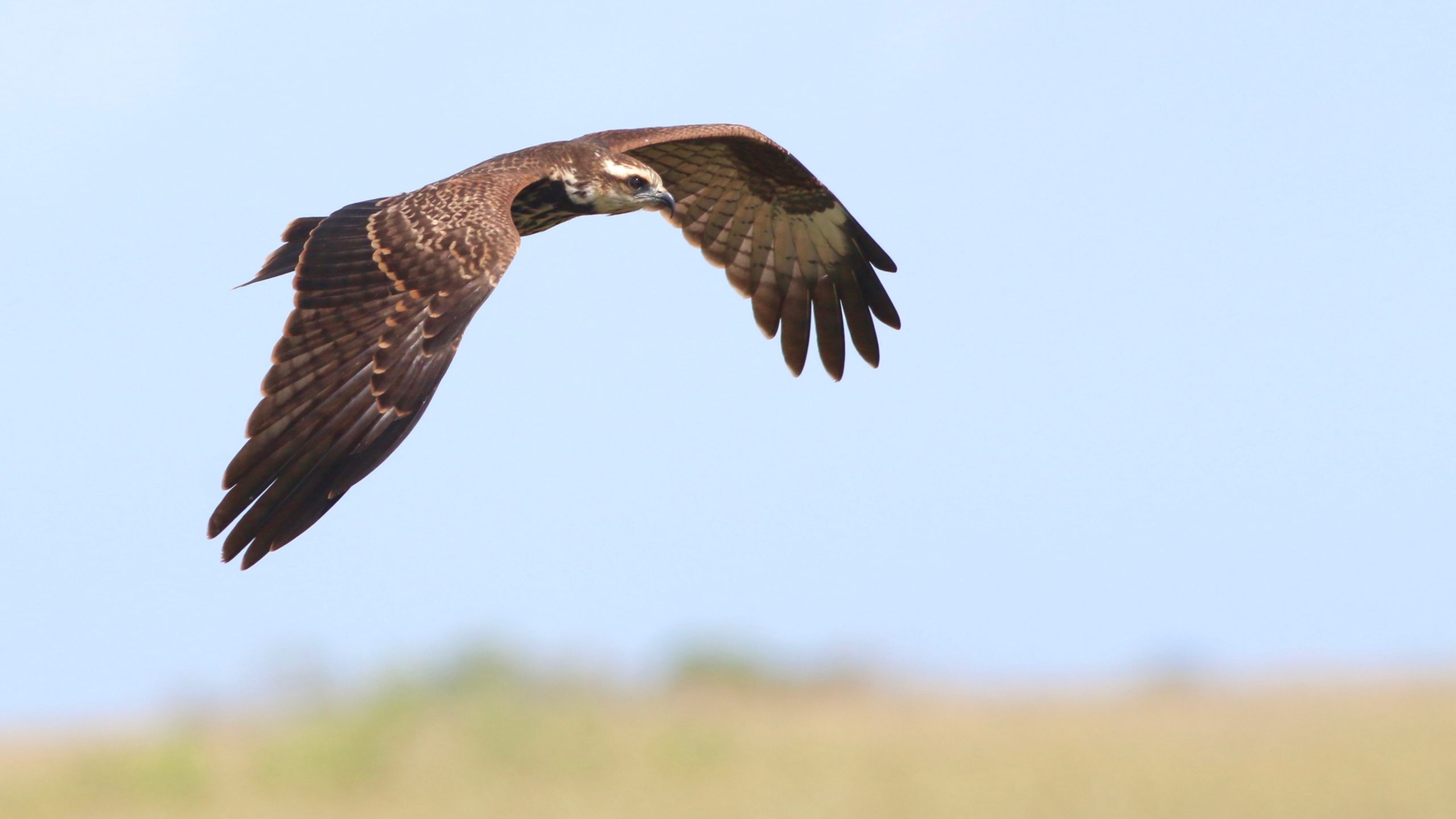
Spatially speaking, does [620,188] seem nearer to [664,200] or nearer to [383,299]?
[664,200]

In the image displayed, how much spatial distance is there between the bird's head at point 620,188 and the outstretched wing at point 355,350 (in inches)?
45.8

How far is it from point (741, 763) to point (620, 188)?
15.0 metres

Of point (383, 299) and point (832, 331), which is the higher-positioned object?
point (832, 331)

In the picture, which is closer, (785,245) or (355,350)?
(355,350)

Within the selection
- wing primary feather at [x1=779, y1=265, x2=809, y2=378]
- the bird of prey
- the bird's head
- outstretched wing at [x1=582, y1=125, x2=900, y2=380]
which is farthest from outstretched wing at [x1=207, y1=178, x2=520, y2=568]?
wing primary feather at [x1=779, y1=265, x2=809, y2=378]

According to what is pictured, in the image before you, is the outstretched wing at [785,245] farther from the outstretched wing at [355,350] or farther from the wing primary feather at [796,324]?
the outstretched wing at [355,350]

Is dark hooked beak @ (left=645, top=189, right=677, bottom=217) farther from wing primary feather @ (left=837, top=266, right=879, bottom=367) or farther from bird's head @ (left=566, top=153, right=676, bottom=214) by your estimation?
wing primary feather @ (left=837, top=266, right=879, bottom=367)

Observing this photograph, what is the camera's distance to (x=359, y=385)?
6.69m

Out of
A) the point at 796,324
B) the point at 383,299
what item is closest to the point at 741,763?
the point at 796,324

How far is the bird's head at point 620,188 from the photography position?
8586 millimetres

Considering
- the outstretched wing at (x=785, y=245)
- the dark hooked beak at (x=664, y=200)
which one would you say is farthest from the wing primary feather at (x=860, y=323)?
the dark hooked beak at (x=664, y=200)

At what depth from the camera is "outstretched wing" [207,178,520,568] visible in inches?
253

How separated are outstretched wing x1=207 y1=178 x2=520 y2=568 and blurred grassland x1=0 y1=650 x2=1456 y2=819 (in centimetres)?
1434

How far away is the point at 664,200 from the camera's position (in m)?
9.02
